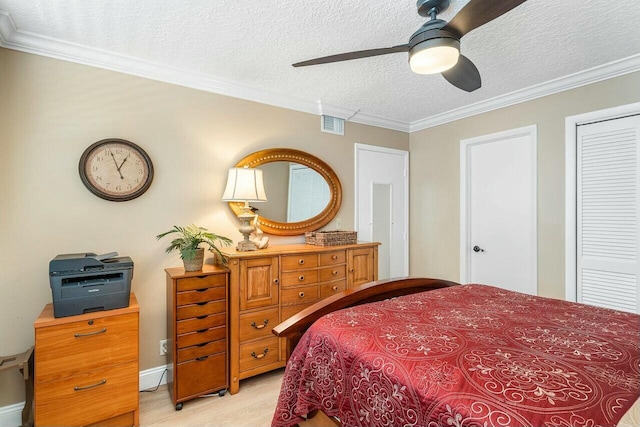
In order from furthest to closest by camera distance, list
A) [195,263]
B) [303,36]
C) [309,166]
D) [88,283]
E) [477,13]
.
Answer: [309,166], [195,263], [303,36], [88,283], [477,13]

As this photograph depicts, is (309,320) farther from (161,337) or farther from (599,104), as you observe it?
(599,104)

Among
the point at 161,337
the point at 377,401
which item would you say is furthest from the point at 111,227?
the point at 377,401

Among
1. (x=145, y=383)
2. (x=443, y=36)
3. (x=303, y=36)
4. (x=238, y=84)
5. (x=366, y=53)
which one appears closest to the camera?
(x=443, y=36)

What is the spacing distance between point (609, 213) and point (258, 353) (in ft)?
10.2

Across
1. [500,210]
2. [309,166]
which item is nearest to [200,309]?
[309,166]

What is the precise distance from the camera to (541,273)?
2945mm

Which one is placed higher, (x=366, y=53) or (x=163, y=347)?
(x=366, y=53)

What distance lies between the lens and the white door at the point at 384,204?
12.2ft

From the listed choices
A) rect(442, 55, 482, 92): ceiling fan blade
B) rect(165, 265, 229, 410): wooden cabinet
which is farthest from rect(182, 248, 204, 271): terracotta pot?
rect(442, 55, 482, 92): ceiling fan blade

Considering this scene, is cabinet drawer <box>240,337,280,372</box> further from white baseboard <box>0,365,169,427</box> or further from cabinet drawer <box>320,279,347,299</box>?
white baseboard <box>0,365,169,427</box>

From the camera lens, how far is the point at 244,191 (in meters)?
2.53

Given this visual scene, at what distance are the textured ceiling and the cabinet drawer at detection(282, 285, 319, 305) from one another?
1.83m

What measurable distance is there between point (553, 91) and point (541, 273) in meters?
1.71

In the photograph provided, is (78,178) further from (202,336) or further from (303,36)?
(303,36)
